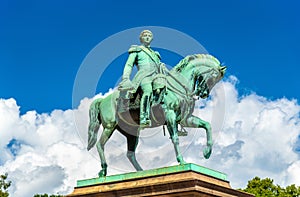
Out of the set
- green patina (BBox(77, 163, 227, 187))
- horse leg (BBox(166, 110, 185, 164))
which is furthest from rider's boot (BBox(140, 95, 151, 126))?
green patina (BBox(77, 163, 227, 187))

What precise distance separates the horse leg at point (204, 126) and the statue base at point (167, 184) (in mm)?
780

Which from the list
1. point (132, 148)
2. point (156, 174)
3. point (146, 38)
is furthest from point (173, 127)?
point (146, 38)

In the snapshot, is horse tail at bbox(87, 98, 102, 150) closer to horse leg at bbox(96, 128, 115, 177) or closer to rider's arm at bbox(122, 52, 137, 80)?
horse leg at bbox(96, 128, 115, 177)

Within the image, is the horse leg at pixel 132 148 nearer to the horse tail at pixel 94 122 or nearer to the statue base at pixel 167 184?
the horse tail at pixel 94 122

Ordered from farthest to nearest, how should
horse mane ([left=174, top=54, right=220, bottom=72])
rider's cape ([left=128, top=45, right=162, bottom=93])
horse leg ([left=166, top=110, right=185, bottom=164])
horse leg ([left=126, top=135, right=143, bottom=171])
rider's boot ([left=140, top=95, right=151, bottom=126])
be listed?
horse leg ([left=126, top=135, right=143, bottom=171])
horse mane ([left=174, top=54, right=220, bottom=72])
rider's cape ([left=128, top=45, right=162, bottom=93])
rider's boot ([left=140, top=95, right=151, bottom=126])
horse leg ([left=166, top=110, right=185, bottom=164])

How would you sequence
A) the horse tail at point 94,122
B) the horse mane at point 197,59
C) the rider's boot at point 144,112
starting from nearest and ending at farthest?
the rider's boot at point 144,112
the horse mane at point 197,59
the horse tail at point 94,122

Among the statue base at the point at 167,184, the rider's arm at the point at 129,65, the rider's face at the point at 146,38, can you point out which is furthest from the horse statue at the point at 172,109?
the rider's face at the point at 146,38

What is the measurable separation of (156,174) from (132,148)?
277cm

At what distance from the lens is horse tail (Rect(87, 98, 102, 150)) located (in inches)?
705

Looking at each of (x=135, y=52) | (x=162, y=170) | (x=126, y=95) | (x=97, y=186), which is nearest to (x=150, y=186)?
(x=162, y=170)

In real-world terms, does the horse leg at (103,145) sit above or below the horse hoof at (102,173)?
above

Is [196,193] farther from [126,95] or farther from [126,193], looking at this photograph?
[126,95]

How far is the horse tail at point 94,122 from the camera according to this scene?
17.9 m

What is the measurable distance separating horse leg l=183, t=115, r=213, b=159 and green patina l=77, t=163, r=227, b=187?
2.52 feet
